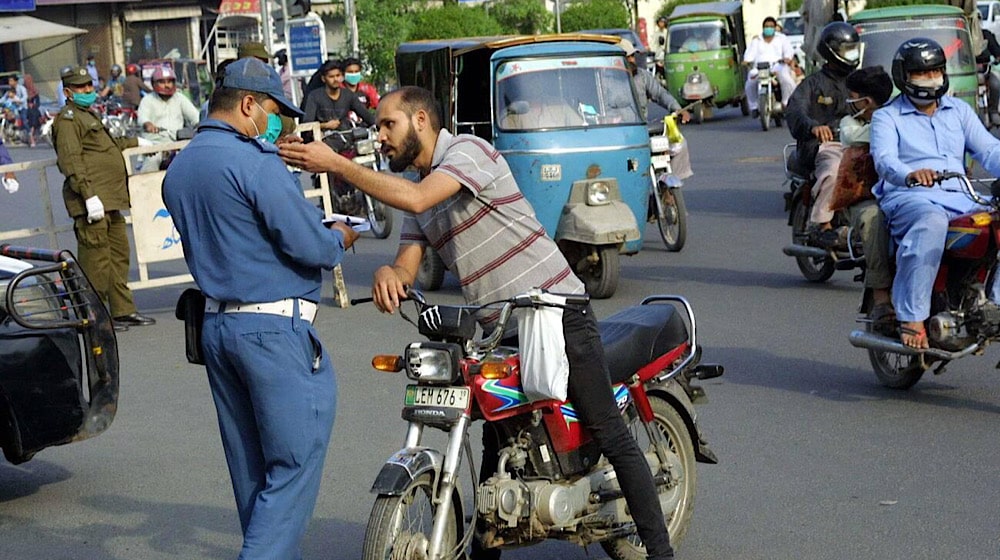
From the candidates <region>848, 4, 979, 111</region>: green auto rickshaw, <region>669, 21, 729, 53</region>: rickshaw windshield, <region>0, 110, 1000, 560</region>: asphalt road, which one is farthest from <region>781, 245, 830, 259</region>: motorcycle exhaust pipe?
<region>669, 21, 729, 53</region>: rickshaw windshield

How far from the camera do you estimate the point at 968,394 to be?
8234 millimetres

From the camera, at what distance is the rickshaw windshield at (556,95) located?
40.8ft

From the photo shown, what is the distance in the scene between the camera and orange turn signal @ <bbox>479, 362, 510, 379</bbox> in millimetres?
4816

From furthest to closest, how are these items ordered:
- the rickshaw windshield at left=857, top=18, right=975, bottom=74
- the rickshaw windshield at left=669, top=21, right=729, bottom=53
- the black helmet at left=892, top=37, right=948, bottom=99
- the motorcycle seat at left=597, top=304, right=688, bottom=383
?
the rickshaw windshield at left=669, top=21, right=729, bottom=53 < the rickshaw windshield at left=857, top=18, right=975, bottom=74 < the black helmet at left=892, top=37, right=948, bottom=99 < the motorcycle seat at left=597, top=304, right=688, bottom=383

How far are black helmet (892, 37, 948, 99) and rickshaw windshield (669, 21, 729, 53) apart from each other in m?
27.2

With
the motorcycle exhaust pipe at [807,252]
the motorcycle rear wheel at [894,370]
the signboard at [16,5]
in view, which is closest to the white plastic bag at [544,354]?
the motorcycle rear wheel at [894,370]

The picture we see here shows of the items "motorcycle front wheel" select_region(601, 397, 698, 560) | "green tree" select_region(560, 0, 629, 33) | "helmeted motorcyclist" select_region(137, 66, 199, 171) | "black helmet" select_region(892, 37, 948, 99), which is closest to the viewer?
"motorcycle front wheel" select_region(601, 397, 698, 560)

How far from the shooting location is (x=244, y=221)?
15.5 feet

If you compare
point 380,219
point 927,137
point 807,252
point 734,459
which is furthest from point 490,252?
point 380,219

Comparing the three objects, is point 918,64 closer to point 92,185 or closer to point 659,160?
point 659,160

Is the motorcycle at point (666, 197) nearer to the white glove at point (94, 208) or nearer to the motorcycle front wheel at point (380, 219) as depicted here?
the motorcycle front wheel at point (380, 219)

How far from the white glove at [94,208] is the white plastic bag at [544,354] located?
729 cm

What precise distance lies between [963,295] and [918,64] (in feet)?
4.10

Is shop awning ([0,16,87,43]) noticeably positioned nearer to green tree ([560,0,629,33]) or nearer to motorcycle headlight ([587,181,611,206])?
green tree ([560,0,629,33])
